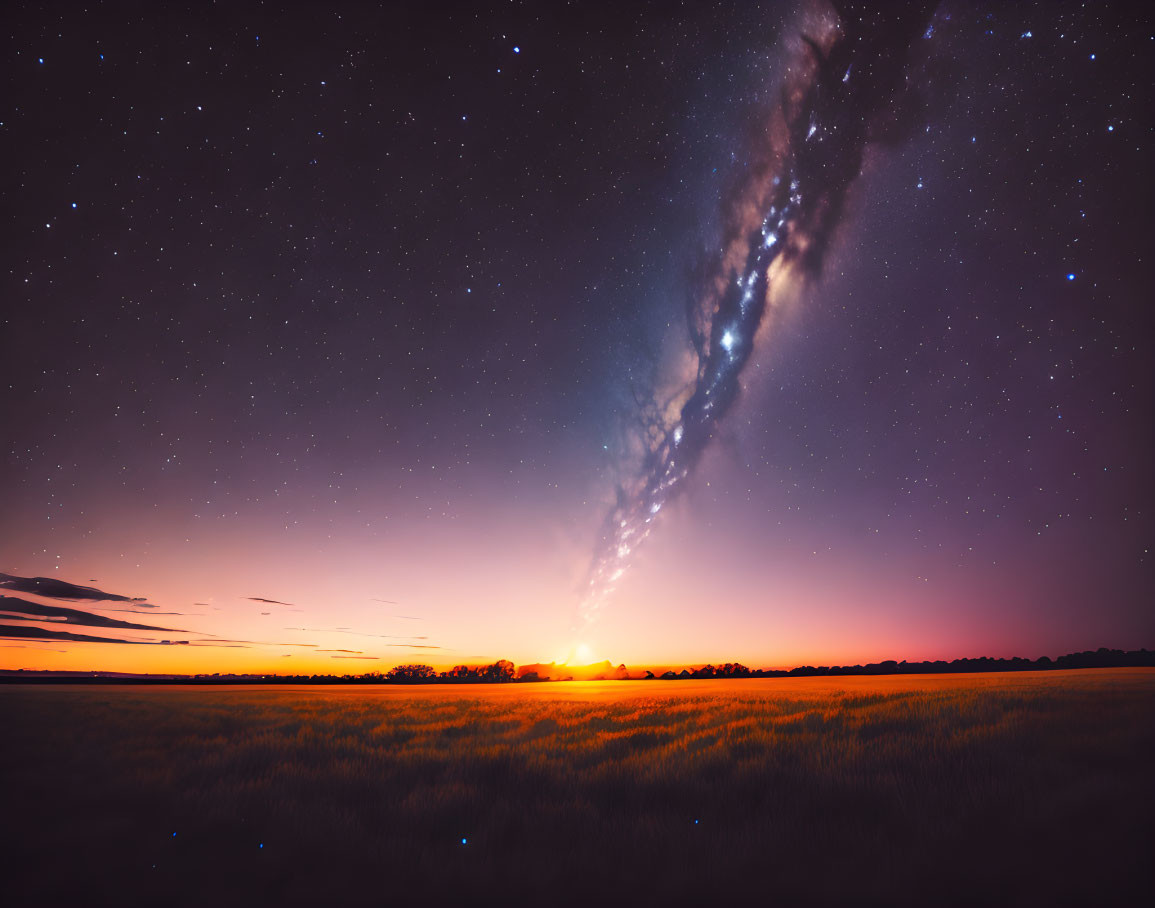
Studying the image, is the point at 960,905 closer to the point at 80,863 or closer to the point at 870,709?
the point at 80,863

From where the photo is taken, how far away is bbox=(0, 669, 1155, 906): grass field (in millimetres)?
3941

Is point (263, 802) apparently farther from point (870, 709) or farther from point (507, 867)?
point (870, 709)

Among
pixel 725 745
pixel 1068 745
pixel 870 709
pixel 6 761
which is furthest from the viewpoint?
pixel 870 709

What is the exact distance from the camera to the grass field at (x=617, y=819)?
12.9ft

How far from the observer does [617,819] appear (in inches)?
204

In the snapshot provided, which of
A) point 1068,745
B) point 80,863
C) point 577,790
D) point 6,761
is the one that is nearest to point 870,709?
point 1068,745

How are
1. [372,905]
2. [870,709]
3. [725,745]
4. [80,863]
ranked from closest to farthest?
[372,905], [80,863], [725,745], [870,709]

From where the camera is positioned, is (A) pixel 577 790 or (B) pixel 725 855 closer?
(B) pixel 725 855

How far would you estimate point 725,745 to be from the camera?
26.8ft

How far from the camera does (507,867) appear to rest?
4285 mm

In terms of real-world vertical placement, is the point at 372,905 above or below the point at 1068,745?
below

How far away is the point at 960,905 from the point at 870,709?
9.28 meters

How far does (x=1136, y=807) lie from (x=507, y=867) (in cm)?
579

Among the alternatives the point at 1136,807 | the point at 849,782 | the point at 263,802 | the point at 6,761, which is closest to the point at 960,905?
the point at 849,782
